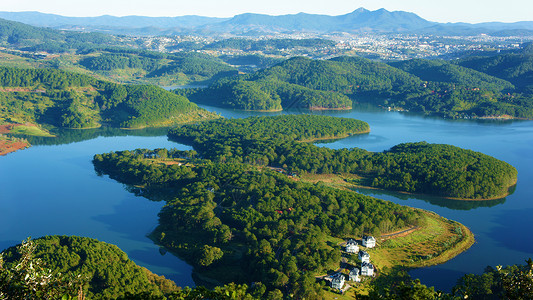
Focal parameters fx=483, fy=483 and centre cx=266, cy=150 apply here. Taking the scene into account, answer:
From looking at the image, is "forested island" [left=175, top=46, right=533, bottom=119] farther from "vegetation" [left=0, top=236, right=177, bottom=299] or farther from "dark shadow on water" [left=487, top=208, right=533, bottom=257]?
"vegetation" [left=0, top=236, right=177, bottom=299]

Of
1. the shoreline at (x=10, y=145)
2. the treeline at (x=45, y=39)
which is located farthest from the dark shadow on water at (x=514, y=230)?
the treeline at (x=45, y=39)

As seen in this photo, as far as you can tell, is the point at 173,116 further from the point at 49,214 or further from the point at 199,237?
the point at 199,237

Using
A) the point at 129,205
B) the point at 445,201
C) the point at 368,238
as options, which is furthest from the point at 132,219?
the point at 445,201

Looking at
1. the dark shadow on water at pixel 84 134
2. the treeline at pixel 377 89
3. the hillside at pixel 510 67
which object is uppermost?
the hillside at pixel 510 67

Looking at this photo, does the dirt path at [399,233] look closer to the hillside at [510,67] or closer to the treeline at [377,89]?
the treeline at [377,89]

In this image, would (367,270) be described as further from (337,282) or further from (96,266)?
(96,266)

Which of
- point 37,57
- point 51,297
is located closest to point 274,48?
point 37,57

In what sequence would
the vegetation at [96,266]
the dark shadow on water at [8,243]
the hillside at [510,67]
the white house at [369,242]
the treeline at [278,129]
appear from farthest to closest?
the hillside at [510,67] → the treeline at [278,129] → the dark shadow on water at [8,243] → the white house at [369,242] → the vegetation at [96,266]
